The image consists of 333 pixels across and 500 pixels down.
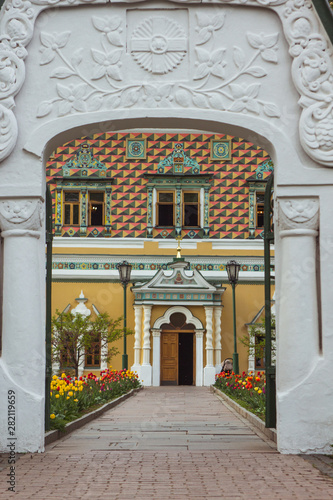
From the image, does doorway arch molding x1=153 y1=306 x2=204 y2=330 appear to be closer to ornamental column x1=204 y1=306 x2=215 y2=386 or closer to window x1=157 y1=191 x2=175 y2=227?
ornamental column x1=204 y1=306 x2=215 y2=386

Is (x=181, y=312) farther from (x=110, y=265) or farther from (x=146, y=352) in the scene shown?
(x=110, y=265)

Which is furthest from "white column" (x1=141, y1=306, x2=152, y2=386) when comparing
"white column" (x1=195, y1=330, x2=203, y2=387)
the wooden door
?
"white column" (x1=195, y1=330, x2=203, y2=387)

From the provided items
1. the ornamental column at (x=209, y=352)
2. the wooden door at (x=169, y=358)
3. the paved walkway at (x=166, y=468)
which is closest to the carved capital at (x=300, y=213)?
the paved walkway at (x=166, y=468)

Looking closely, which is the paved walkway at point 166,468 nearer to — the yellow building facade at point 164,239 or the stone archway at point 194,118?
the stone archway at point 194,118

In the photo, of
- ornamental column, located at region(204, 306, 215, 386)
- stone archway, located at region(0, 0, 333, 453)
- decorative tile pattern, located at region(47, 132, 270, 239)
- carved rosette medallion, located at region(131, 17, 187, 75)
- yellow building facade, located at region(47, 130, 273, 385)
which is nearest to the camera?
stone archway, located at region(0, 0, 333, 453)

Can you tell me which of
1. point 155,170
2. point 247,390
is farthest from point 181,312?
point 247,390

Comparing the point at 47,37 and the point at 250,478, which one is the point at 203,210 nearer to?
the point at 47,37

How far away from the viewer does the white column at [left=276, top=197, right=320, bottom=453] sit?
8.36 meters

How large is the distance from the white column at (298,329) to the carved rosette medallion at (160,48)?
6.67ft

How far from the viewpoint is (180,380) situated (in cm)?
2981

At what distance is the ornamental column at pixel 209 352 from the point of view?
2930 cm

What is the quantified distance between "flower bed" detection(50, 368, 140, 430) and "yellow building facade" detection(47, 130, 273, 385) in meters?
7.13

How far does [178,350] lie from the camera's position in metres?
30.0

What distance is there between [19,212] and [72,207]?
914 inches
